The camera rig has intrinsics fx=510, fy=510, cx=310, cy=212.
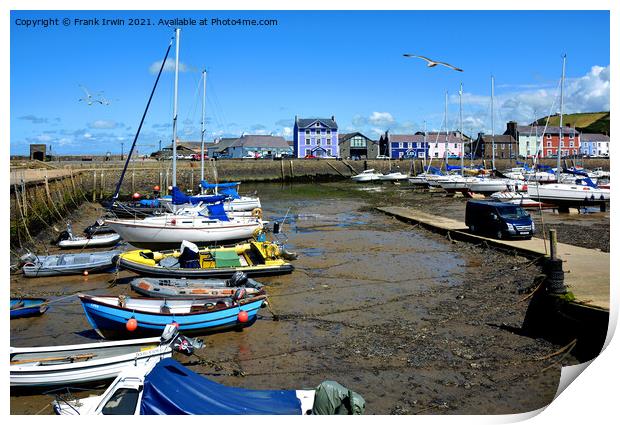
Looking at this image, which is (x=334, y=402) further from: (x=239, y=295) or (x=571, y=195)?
(x=571, y=195)

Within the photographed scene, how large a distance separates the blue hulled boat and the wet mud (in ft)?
1.45

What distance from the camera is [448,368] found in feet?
31.7

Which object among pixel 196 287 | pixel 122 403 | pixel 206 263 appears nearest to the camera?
pixel 122 403

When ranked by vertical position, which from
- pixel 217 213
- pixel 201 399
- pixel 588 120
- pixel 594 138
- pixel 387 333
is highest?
pixel 588 120

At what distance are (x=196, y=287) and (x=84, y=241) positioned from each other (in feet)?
37.2

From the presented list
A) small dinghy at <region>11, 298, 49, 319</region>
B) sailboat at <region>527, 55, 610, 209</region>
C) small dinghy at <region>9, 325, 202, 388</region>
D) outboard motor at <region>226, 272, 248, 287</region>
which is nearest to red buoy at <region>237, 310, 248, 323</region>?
small dinghy at <region>9, 325, 202, 388</region>

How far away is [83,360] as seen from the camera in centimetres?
920

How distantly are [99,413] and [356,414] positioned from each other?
3.57m

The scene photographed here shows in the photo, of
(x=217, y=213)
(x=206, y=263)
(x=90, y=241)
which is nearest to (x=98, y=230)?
(x=90, y=241)

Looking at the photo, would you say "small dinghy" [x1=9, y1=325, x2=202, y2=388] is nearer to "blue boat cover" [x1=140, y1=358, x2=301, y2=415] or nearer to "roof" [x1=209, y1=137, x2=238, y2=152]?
"blue boat cover" [x1=140, y1=358, x2=301, y2=415]

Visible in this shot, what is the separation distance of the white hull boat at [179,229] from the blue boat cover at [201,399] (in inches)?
575

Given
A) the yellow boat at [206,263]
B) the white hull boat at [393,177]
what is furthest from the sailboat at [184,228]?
the white hull boat at [393,177]

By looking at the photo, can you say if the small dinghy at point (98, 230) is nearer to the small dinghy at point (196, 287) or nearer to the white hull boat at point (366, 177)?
the small dinghy at point (196, 287)

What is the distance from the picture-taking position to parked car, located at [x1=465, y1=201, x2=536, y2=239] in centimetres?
2030
